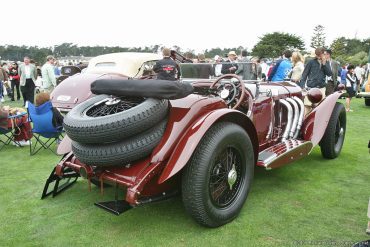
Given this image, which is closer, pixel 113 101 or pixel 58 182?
pixel 113 101

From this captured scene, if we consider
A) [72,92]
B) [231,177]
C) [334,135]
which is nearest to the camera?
[231,177]

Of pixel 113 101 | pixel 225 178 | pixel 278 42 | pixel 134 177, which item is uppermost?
pixel 278 42

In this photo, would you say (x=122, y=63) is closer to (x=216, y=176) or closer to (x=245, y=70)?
(x=245, y=70)

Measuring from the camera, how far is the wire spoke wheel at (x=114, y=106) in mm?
3094

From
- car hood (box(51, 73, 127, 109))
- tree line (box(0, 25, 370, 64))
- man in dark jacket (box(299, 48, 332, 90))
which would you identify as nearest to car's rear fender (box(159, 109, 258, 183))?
car hood (box(51, 73, 127, 109))

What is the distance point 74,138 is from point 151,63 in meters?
6.49

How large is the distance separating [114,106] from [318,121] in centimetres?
295

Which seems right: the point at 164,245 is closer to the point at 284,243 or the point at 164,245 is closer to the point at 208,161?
the point at 208,161

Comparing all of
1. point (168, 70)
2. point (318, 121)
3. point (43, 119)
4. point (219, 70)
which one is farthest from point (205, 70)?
point (43, 119)

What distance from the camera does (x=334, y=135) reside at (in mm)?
5008

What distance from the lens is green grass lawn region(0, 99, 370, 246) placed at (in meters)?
2.91

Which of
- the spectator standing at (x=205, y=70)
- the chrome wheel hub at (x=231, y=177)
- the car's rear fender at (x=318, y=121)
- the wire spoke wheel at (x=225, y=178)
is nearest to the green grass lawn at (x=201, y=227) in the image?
the wire spoke wheel at (x=225, y=178)

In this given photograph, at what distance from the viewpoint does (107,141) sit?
9.01 ft

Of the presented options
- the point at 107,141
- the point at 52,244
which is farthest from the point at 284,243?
the point at 52,244
